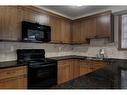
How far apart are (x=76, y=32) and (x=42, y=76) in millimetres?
1924

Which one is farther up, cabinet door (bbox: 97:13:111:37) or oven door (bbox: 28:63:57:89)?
cabinet door (bbox: 97:13:111:37)

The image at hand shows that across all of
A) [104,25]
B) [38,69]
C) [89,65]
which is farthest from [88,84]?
[104,25]

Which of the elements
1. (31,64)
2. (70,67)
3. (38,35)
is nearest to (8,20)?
(38,35)

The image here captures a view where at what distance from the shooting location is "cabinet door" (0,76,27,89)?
6.53 feet

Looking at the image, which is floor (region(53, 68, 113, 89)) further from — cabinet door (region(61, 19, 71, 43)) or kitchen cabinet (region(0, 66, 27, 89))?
cabinet door (region(61, 19, 71, 43))

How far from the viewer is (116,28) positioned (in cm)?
322

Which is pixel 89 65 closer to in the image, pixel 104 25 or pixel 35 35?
pixel 104 25

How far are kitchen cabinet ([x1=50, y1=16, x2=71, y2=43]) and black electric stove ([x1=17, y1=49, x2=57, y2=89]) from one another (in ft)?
2.07

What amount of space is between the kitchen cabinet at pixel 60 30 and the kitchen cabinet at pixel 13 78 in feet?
4.47

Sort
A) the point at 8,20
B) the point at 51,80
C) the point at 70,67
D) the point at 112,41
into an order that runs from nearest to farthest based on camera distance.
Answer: the point at 8,20
the point at 51,80
the point at 112,41
the point at 70,67

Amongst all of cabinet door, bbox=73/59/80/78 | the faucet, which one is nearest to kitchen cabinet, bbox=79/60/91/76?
cabinet door, bbox=73/59/80/78

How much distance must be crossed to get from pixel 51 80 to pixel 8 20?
1.62 meters
